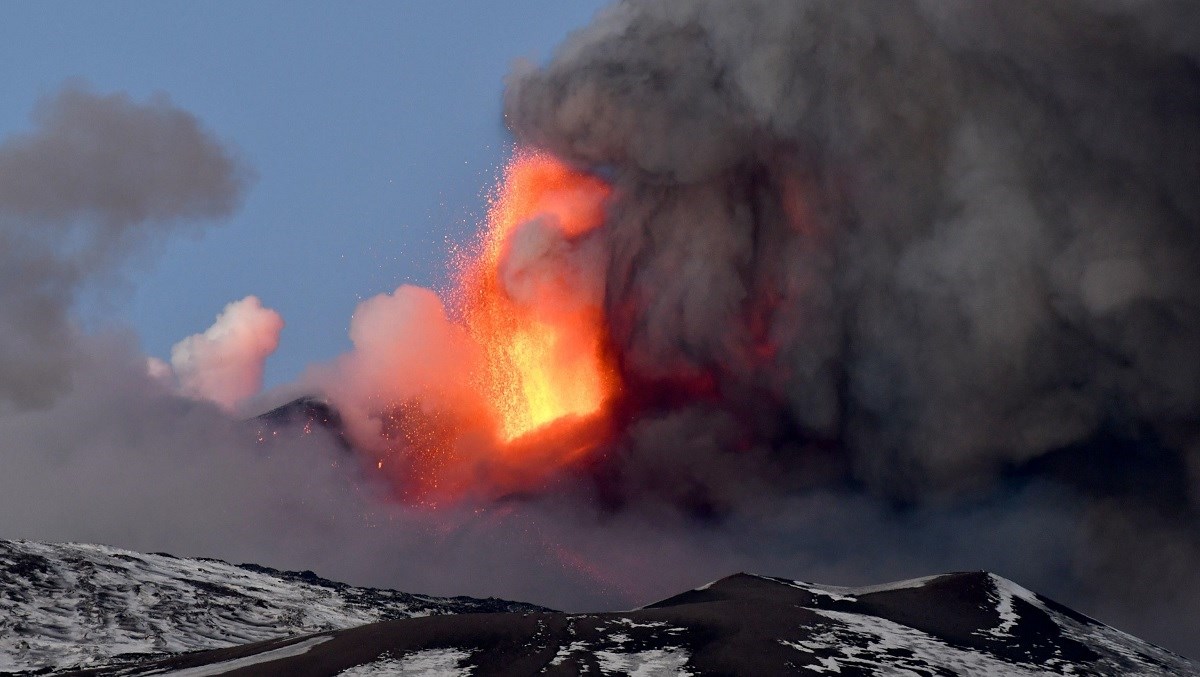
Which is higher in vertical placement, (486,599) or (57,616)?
(486,599)

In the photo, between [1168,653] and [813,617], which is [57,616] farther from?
[1168,653]

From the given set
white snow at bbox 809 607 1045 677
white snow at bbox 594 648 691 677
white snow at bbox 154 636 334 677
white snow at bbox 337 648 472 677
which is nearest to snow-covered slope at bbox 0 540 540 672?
white snow at bbox 154 636 334 677

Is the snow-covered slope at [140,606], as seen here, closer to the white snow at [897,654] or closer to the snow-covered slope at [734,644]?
the snow-covered slope at [734,644]

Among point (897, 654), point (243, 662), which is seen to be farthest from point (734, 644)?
point (243, 662)

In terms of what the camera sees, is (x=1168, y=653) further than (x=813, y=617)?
Yes

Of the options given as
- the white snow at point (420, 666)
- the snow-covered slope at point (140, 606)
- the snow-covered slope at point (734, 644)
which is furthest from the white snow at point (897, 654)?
the snow-covered slope at point (140, 606)

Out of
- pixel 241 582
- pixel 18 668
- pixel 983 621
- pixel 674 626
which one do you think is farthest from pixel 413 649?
pixel 241 582
